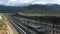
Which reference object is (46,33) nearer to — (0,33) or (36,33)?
(36,33)

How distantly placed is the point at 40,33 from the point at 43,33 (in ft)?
1.58

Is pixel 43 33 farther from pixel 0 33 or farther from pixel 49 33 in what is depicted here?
pixel 0 33

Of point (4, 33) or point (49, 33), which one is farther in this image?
point (4, 33)

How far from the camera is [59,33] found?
120ft

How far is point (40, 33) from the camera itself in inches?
1428

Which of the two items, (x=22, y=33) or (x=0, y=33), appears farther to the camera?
(x=0, y=33)

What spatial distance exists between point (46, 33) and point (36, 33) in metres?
1.29

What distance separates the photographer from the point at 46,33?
118 feet

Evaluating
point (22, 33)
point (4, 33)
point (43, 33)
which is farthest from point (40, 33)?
point (4, 33)

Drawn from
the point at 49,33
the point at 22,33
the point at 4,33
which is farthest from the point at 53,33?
the point at 4,33

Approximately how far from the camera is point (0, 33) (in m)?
43.8

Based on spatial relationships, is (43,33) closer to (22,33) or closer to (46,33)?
(46,33)

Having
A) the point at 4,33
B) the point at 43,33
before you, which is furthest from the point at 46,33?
the point at 4,33

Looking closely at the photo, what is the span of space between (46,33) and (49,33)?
Result: 791mm
